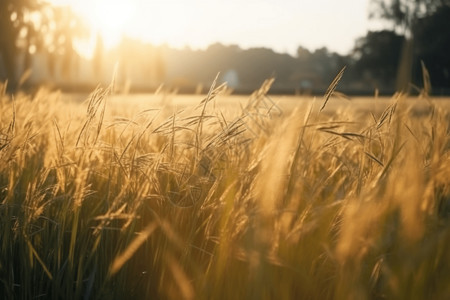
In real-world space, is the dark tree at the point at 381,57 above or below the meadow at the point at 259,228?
above

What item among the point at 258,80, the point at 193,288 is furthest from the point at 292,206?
the point at 258,80

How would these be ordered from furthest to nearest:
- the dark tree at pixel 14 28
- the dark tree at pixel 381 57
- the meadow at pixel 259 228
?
the dark tree at pixel 381 57 → the dark tree at pixel 14 28 → the meadow at pixel 259 228

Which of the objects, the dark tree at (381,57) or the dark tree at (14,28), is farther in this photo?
the dark tree at (381,57)

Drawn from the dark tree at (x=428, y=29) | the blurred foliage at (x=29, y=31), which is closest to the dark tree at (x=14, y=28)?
the blurred foliage at (x=29, y=31)

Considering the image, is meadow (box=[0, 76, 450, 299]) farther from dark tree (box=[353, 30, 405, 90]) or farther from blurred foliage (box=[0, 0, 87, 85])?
dark tree (box=[353, 30, 405, 90])

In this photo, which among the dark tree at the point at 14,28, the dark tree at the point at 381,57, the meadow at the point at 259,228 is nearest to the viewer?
the meadow at the point at 259,228

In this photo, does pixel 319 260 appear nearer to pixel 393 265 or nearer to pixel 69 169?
pixel 393 265

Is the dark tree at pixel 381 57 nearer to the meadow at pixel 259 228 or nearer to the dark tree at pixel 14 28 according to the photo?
the dark tree at pixel 14 28

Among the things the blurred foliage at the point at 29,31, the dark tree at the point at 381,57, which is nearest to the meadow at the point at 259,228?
the blurred foliage at the point at 29,31

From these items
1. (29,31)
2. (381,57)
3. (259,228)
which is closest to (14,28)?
(29,31)

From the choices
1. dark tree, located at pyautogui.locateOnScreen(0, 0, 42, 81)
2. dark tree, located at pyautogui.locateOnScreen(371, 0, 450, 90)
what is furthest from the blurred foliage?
dark tree, located at pyautogui.locateOnScreen(371, 0, 450, 90)

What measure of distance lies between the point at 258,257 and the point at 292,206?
0.36 m

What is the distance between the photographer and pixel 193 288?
166 cm

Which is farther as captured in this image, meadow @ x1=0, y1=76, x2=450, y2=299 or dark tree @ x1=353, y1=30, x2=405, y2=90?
dark tree @ x1=353, y1=30, x2=405, y2=90
